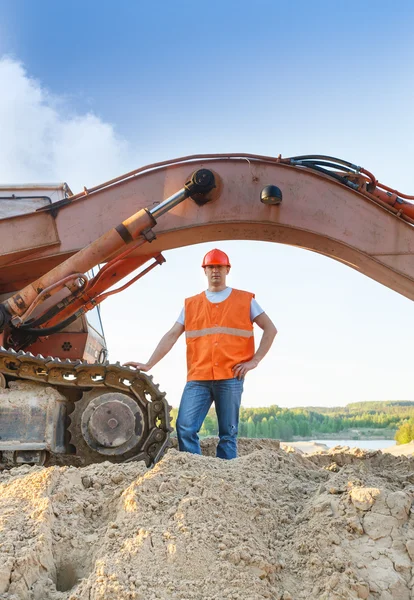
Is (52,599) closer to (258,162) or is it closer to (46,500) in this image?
(46,500)

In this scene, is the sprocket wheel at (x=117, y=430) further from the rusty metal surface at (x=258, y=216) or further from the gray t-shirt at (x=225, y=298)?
the rusty metal surface at (x=258, y=216)

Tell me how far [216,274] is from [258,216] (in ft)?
2.89

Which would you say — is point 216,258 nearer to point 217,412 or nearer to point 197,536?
point 217,412

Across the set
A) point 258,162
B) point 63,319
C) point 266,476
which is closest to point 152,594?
point 266,476

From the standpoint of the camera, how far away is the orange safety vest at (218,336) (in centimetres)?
491

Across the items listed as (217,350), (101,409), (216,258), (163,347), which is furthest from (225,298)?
(101,409)

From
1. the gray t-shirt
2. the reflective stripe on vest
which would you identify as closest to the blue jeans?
the reflective stripe on vest

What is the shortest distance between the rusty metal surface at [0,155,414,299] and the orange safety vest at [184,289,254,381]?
893mm

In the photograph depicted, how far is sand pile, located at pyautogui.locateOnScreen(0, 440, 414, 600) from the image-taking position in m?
2.52

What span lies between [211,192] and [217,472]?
292 centimetres

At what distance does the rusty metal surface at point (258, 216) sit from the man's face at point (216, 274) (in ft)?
2.30

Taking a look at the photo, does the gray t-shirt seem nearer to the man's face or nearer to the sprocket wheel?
the man's face

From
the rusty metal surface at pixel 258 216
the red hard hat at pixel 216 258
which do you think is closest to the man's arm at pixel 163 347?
the red hard hat at pixel 216 258

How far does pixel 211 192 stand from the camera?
5.64 meters
